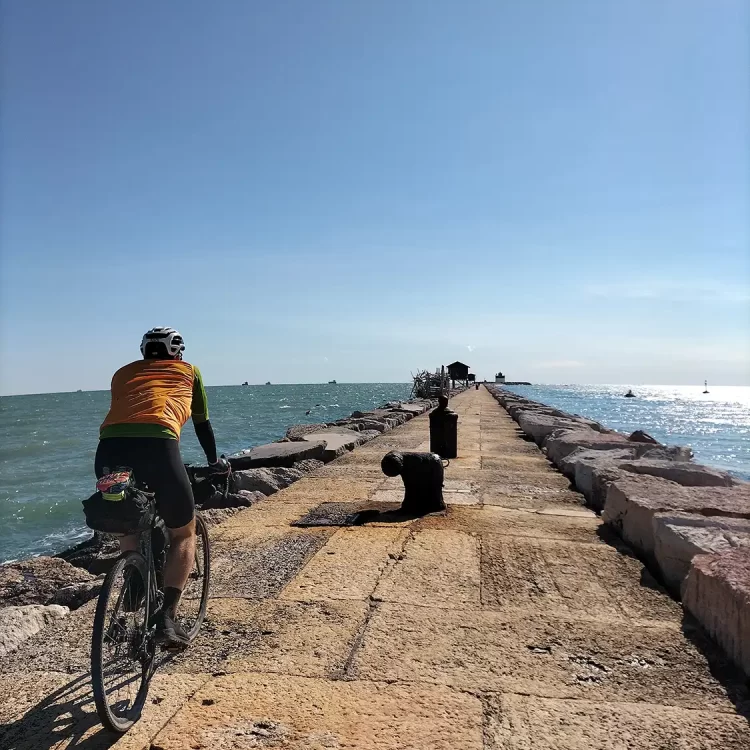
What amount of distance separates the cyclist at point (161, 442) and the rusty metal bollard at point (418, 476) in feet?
9.05

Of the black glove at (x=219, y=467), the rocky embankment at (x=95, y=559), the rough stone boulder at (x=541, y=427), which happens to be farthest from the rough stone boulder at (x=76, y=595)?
the rough stone boulder at (x=541, y=427)

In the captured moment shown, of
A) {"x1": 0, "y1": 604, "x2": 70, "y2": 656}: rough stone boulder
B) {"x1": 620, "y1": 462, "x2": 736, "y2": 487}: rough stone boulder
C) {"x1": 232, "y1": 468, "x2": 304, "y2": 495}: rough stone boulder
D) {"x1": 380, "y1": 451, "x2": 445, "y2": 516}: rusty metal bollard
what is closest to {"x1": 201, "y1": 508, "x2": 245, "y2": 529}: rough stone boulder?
{"x1": 232, "y1": 468, "x2": 304, "y2": 495}: rough stone boulder

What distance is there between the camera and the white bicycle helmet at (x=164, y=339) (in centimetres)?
284

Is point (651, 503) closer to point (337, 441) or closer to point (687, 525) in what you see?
point (687, 525)

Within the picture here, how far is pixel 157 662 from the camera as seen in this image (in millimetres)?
2746

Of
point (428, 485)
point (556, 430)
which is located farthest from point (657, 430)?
point (428, 485)

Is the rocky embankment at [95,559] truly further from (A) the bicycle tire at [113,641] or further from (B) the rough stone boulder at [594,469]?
(B) the rough stone boulder at [594,469]

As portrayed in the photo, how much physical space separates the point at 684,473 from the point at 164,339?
4734mm

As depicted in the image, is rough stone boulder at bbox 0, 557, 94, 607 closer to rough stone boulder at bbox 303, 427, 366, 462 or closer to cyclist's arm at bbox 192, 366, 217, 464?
cyclist's arm at bbox 192, 366, 217, 464

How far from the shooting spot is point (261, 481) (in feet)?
24.8

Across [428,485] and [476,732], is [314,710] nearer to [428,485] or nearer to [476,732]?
[476,732]

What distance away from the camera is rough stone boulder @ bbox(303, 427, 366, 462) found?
964cm

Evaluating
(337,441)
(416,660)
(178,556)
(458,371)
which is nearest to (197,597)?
(178,556)

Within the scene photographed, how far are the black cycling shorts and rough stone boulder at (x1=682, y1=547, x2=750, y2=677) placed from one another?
247 centimetres
